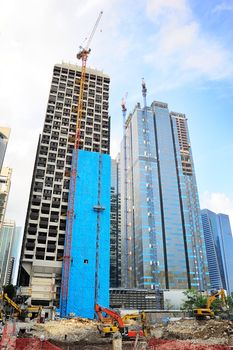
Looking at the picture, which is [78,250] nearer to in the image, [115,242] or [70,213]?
[70,213]

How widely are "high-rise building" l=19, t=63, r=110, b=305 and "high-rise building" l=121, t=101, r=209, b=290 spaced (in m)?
49.1

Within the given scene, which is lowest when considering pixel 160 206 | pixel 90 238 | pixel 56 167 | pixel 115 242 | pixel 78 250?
pixel 78 250

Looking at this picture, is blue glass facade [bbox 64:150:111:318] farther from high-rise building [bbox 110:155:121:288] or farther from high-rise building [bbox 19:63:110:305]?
high-rise building [bbox 110:155:121:288]

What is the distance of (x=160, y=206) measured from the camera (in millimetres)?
146875

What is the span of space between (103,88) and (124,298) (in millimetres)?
83048

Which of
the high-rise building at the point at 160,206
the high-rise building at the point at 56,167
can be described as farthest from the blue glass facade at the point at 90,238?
the high-rise building at the point at 160,206

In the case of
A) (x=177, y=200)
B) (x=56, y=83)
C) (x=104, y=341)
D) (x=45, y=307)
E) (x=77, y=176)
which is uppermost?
(x=56, y=83)

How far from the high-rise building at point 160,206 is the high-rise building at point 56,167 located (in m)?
49.1

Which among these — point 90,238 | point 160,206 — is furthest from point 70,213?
point 160,206

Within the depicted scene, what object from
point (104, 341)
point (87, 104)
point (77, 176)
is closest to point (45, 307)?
point (77, 176)

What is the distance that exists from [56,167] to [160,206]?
67482mm

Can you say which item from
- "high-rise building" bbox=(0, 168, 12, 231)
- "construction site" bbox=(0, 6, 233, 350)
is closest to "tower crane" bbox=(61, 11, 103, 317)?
→ "construction site" bbox=(0, 6, 233, 350)

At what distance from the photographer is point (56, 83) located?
115312 millimetres

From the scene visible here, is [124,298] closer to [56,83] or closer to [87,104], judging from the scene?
[87,104]
